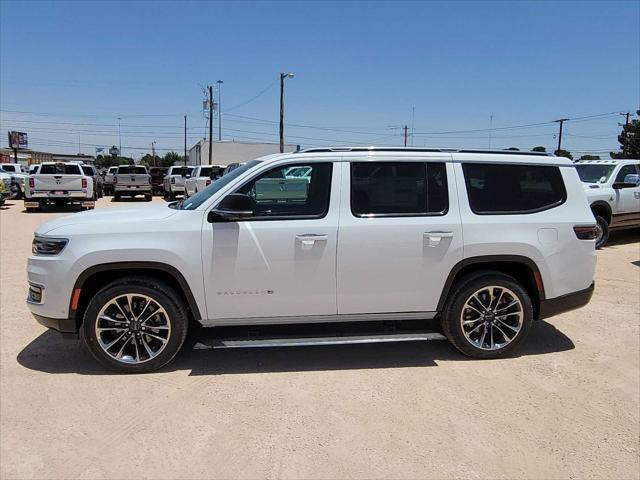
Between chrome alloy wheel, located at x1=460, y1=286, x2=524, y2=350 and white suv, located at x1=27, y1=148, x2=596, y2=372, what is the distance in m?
0.01

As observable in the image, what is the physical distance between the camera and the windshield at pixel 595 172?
11.5 meters

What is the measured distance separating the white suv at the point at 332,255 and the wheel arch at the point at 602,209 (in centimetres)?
703

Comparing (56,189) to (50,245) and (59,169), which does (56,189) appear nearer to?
(59,169)

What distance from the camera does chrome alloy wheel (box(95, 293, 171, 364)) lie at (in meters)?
4.20

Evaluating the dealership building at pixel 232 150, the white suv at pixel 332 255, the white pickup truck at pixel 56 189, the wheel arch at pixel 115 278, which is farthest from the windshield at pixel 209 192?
the dealership building at pixel 232 150

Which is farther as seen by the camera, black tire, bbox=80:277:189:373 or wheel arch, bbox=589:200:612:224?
wheel arch, bbox=589:200:612:224

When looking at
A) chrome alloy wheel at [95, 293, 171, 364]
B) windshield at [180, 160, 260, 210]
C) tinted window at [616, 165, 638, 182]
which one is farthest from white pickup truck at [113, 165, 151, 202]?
chrome alloy wheel at [95, 293, 171, 364]

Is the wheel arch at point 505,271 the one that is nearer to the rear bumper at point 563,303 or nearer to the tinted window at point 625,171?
the rear bumper at point 563,303

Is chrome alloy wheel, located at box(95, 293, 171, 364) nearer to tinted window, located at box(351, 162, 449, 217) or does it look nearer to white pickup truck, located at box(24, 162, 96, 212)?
tinted window, located at box(351, 162, 449, 217)

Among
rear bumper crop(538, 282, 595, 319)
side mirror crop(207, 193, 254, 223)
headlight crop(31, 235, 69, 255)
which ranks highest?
side mirror crop(207, 193, 254, 223)

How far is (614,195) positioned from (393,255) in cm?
884

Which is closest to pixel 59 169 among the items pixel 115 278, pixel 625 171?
pixel 115 278

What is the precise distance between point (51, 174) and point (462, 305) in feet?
60.5

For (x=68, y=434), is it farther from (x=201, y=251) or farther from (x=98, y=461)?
(x=201, y=251)
